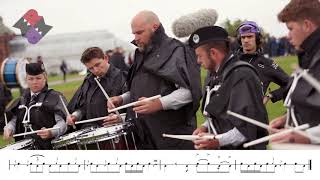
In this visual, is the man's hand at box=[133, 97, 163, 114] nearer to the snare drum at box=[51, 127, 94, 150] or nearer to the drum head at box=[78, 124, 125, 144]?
the drum head at box=[78, 124, 125, 144]

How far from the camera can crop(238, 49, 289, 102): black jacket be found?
2850 millimetres

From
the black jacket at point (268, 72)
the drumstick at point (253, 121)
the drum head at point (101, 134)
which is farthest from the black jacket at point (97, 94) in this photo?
the drumstick at point (253, 121)

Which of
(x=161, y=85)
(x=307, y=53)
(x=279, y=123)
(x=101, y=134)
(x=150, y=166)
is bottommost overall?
(x=150, y=166)

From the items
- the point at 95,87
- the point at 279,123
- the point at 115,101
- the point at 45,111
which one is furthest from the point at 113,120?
the point at 279,123

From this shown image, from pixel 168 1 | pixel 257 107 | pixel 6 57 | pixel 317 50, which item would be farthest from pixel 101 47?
pixel 317 50

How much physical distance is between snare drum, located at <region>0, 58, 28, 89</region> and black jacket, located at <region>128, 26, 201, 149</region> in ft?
4.70

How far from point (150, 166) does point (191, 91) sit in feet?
1.32

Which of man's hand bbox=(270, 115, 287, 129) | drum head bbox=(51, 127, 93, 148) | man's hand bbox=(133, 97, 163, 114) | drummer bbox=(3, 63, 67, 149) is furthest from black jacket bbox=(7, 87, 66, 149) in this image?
man's hand bbox=(270, 115, 287, 129)

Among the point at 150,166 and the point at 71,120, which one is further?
the point at 71,120

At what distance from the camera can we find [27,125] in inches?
118

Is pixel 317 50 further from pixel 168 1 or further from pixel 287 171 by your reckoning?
pixel 168 1

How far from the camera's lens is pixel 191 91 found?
2.58 m

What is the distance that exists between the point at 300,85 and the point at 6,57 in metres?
2.05

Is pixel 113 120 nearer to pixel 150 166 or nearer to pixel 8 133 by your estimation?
pixel 150 166
